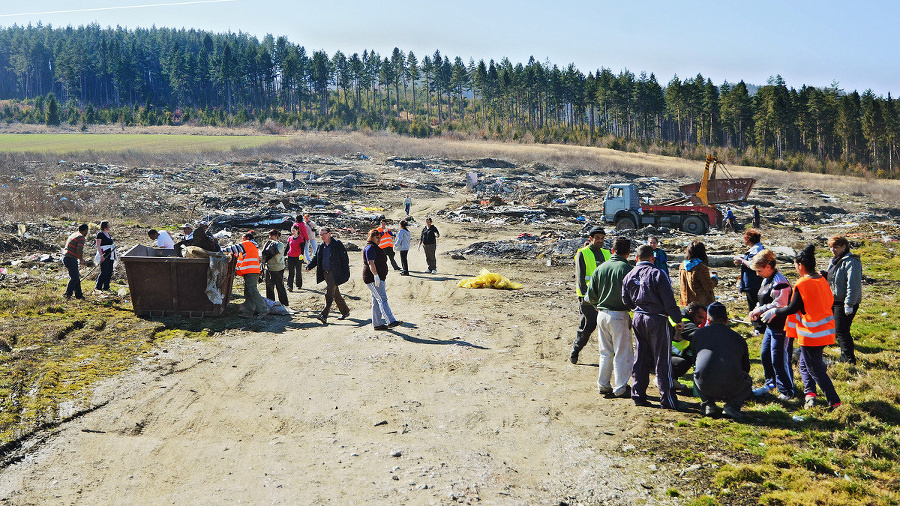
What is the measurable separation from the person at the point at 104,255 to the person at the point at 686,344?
1050cm

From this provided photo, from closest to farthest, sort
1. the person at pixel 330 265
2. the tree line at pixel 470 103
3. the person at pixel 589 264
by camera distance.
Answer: the person at pixel 589 264 → the person at pixel 330 265 → the tree line at pixel 470 103

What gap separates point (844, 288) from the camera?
8.18 metres

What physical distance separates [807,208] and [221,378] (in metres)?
37.8

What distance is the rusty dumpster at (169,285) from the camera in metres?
11.2

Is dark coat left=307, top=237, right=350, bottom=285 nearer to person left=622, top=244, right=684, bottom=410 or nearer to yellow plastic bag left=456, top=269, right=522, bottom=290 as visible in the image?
yellow plastic bag left=456, top=269, right=522, bottom=290

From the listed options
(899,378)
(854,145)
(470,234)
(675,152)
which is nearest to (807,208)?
(470,234)

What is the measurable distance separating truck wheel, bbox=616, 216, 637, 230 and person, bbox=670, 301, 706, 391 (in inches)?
810

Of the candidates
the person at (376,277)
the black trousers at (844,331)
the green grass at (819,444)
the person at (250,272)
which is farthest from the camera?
the person at (250,272)

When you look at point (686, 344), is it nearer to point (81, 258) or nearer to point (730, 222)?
point (81, 258)

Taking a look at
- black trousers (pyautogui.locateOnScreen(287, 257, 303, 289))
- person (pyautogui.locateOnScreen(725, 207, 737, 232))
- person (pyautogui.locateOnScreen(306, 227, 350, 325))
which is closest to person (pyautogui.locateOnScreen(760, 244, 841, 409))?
person (pyautogui.locateOnScreen(306, 227, 350, 325))

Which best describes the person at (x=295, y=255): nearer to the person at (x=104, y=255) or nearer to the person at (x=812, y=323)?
the person at (x=104, y=255)

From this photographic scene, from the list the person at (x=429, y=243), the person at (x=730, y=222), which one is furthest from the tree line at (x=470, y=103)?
the person at (x=429, y=243)

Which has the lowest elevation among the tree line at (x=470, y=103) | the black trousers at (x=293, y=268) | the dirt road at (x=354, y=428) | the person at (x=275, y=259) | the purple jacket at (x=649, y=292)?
the dirt road at (x=354, y=428)

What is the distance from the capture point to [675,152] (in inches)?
3388
